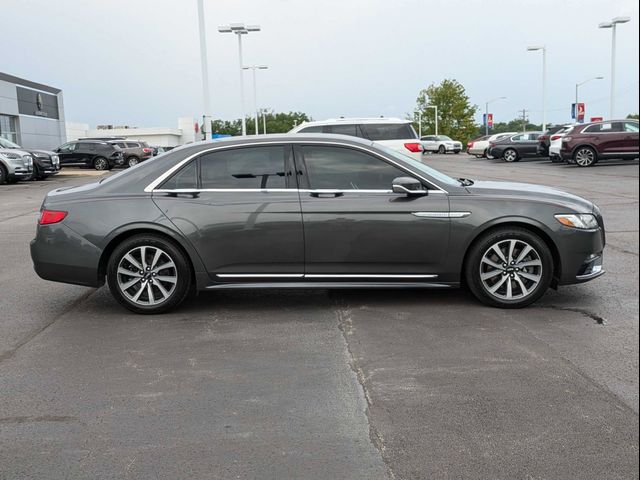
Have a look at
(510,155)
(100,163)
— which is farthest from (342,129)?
A: (100,163)

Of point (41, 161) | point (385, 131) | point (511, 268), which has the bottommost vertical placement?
point (511, 268)

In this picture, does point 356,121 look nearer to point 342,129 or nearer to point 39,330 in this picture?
point 342,129

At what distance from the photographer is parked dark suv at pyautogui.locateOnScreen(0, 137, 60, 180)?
1015 inches

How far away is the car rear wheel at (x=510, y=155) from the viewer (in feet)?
121

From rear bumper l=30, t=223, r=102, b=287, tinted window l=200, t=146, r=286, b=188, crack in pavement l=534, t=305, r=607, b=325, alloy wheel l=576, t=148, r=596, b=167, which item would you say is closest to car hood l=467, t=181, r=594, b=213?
crack in pavement l=534, t=305, r=607, b=325

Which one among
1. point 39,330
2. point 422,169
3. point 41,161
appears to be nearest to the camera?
point 39,330

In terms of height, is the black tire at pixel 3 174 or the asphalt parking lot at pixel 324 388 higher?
the black tire at pixel 3 174

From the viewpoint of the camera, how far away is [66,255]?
5.84 metres

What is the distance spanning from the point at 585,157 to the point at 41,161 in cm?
2270

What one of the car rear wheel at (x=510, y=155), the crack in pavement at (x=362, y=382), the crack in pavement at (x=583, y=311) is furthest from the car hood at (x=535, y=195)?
the car rear wheel at (x=510, y=155)

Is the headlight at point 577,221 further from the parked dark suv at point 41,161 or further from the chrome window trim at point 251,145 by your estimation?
the parked dark suv at point 41,161

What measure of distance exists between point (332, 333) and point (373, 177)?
1561mm

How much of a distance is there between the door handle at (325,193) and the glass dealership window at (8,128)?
42.3m

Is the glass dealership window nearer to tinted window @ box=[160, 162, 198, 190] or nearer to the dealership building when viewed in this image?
the dealership building
